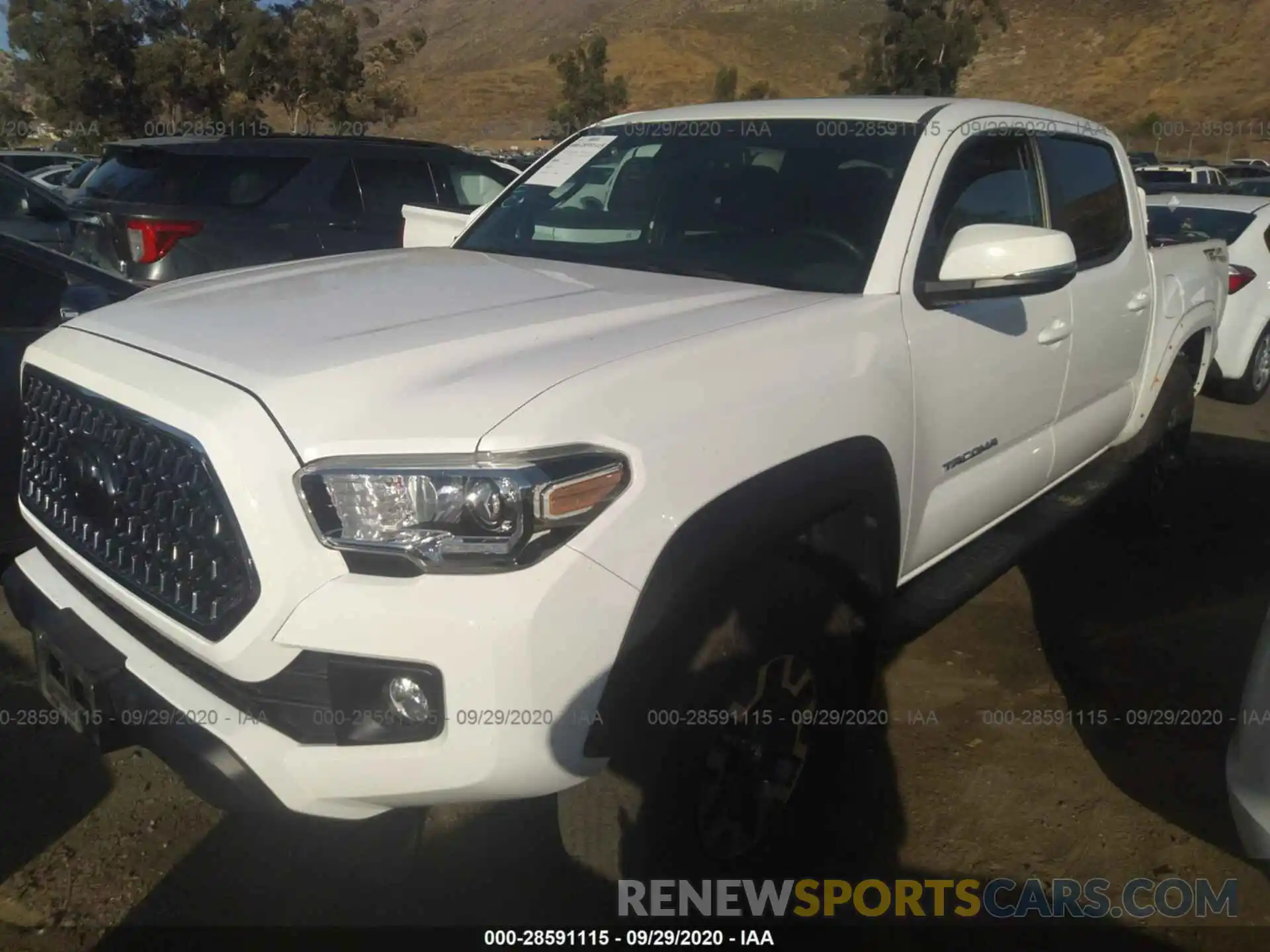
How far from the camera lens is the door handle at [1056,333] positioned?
347 cm

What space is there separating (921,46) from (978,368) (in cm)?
4105

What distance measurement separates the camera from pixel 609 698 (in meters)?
2.04

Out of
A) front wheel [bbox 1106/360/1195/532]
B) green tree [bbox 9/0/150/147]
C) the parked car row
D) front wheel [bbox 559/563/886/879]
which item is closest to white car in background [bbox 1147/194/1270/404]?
front wheel [bbox 1106/360/1195/532]

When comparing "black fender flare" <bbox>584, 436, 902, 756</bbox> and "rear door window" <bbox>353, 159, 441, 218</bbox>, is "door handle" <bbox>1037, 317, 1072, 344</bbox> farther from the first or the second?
"rear door window" <bbox>353, 159, 441, 218</bbox>

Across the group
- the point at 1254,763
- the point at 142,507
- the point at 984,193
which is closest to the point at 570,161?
the point at 984,193

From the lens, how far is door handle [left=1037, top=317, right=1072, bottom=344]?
11.4ft

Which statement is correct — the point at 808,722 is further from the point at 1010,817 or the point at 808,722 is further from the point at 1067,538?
the point at 1067,538

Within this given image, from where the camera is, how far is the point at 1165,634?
14.1 feet

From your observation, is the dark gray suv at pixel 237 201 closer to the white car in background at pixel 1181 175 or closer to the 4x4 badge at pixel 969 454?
the 4x4 badge at pixel 969 454

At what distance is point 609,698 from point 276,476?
2.38 feet

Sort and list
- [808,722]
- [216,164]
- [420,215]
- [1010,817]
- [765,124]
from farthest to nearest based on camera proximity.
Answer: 1. [216,164]
2. [420,215]
3. [765,124]
4. [1010,817]
5. [808,722]

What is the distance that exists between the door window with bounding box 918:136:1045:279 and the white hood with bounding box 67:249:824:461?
587 millimetres

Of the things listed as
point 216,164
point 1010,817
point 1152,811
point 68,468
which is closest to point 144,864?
point 68,468

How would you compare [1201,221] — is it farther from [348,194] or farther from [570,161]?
[570,161]
